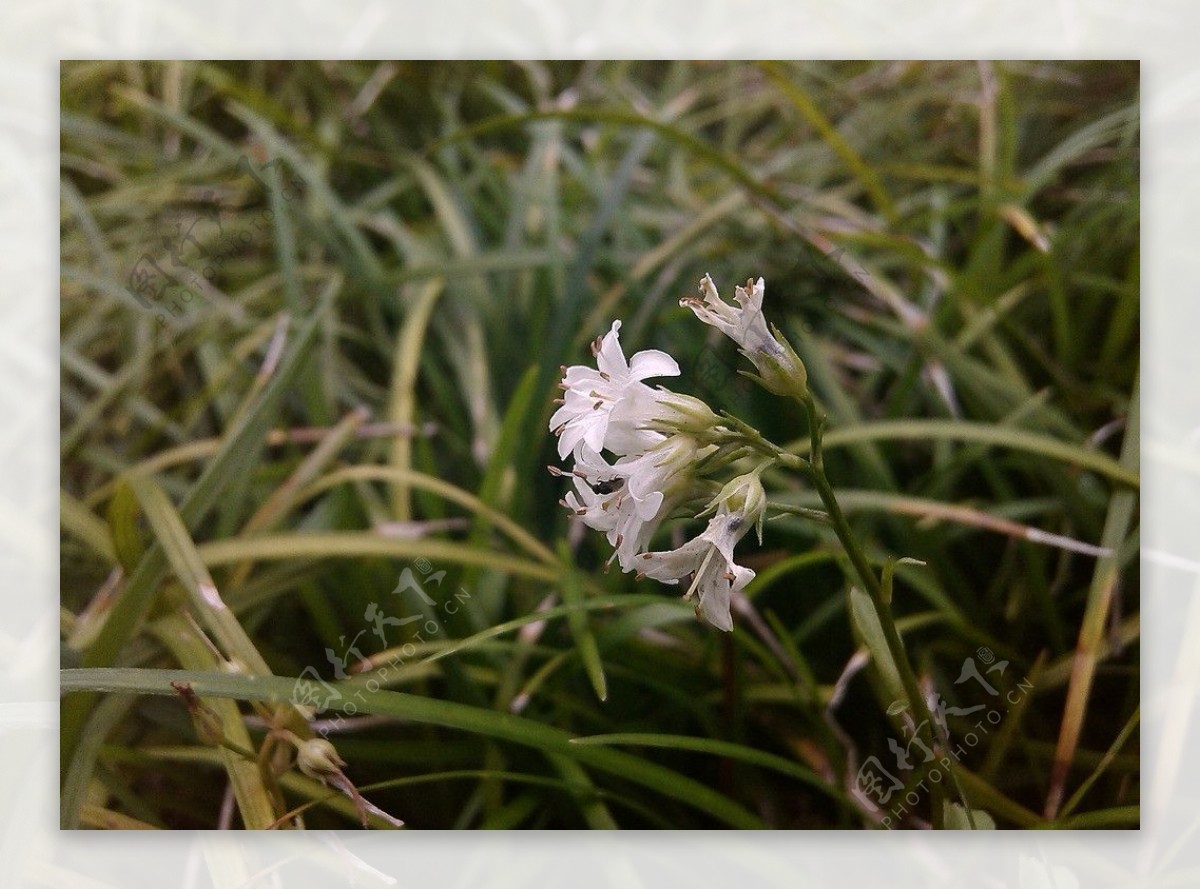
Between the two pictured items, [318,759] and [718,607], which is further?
[318,759]

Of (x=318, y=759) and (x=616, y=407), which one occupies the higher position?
(x=616, y=407)

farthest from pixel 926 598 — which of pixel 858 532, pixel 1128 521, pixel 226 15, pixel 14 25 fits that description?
pixel 14 25

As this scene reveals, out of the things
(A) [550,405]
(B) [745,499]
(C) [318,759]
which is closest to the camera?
(B) [745,499]

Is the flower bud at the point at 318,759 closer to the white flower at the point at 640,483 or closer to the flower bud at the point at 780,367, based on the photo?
the white flower at the point at 640,483

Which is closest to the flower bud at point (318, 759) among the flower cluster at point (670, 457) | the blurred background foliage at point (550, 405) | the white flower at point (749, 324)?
the blurred background foliage at point (550, 405)

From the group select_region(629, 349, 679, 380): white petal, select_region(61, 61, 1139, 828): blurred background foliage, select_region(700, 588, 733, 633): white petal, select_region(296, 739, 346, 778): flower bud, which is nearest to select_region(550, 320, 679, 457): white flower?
select_region(629, 349, 679, 380): white petal

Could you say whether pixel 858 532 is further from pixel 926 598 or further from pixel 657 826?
pixel 657 826

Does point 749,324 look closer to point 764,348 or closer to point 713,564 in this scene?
point 764,348

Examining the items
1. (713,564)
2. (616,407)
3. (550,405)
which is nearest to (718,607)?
(713,564)
